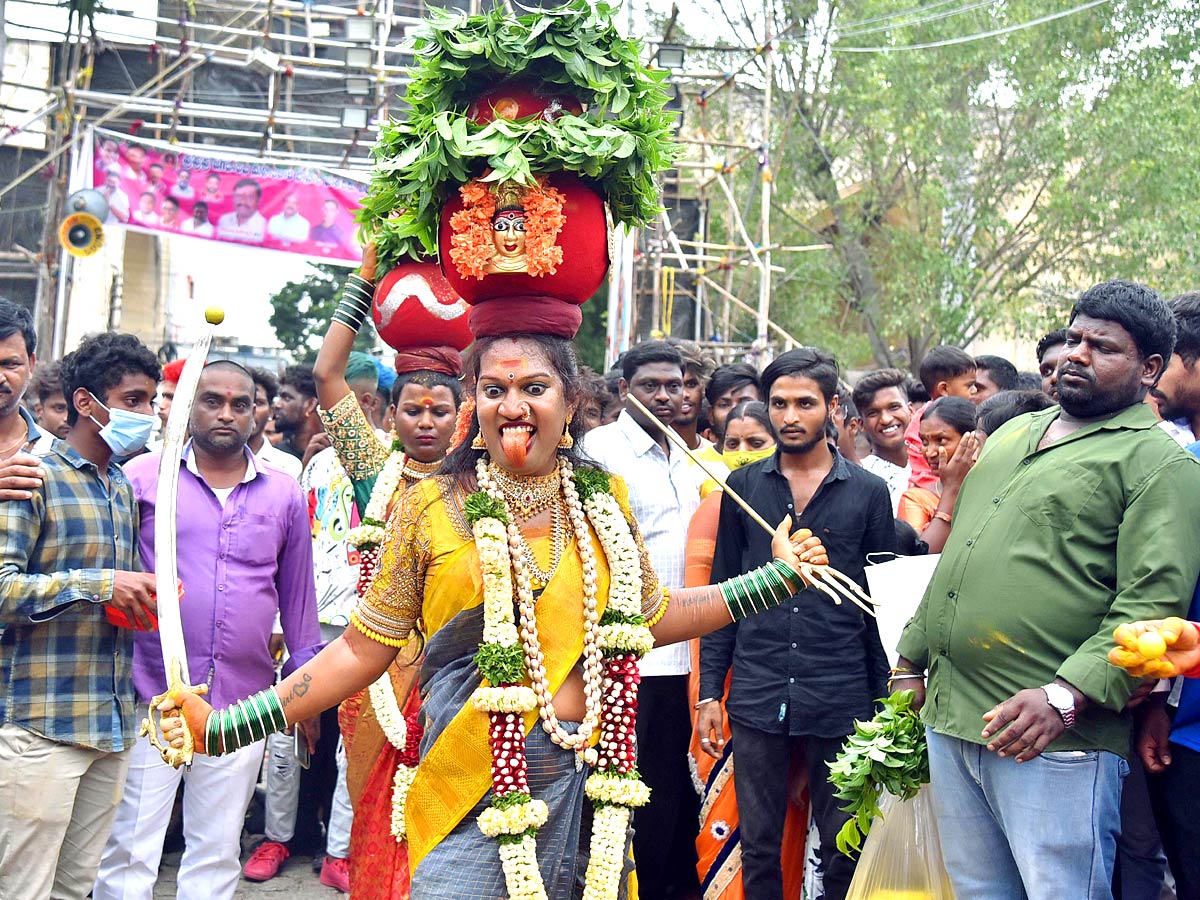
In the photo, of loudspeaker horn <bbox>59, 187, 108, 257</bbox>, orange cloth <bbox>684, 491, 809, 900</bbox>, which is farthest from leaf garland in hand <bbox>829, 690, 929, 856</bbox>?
loudspeaker horn <bbox>59, 187, 108, 257</bbox>

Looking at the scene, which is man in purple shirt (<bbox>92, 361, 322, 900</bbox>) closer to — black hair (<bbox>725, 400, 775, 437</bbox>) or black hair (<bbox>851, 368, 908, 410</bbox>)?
black hair (<bbox>725, 400, 775, 437</bbox>)

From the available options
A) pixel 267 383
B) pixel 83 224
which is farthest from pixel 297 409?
pixel 83 224

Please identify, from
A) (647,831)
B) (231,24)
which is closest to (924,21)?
(231,24)

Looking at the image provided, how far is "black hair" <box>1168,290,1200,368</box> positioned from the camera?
4.22 meters

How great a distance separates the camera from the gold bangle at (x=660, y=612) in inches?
148

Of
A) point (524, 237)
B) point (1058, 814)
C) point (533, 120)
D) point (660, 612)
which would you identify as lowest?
point (1058, 814)

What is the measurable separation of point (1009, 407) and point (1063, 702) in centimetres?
203

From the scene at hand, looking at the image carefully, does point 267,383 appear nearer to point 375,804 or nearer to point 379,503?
point 379,503

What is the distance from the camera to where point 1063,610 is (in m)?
3.64

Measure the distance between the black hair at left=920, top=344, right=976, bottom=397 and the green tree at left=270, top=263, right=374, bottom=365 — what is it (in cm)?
1546

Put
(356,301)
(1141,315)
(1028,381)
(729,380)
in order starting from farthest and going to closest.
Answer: (729,380)
(1028,381)
(356,301)
(1141,315)

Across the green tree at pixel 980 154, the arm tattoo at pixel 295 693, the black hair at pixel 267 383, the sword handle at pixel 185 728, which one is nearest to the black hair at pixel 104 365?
the sword handle at pixel 185 728

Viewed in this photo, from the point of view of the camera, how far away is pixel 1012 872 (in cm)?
385

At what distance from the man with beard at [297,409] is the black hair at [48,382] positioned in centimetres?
171
